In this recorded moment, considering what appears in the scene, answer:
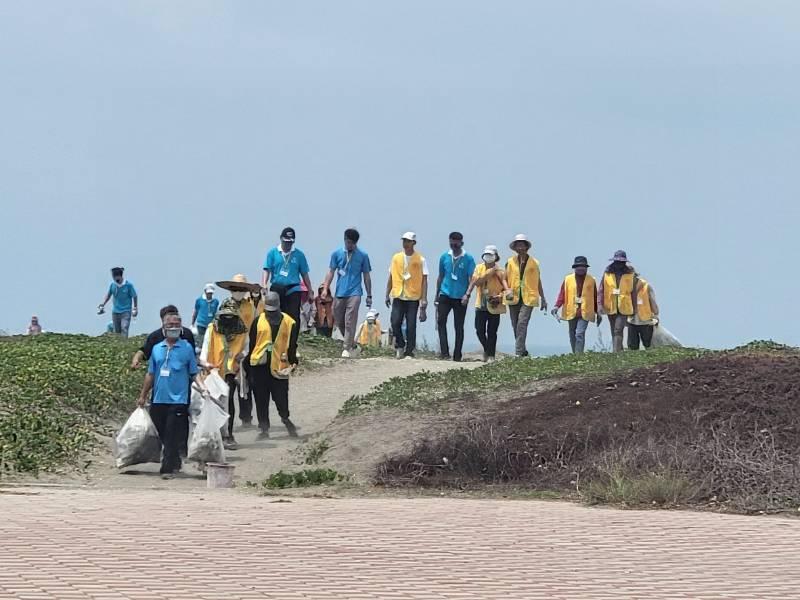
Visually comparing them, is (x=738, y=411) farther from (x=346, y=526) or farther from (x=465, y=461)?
(x=346, y=526)

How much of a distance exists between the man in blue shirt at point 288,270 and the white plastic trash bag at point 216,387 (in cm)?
457

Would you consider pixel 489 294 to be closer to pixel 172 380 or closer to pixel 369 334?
pixel 172 380

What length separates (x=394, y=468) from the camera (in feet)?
50.1

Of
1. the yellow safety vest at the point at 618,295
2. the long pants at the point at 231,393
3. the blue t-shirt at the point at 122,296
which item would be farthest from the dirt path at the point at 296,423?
the blue t-shirt at the point at 122,296

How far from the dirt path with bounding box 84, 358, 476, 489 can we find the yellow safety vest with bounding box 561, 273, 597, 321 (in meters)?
2.36

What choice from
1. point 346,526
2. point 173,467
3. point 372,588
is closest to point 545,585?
point 372,588

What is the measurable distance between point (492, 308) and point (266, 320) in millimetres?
7221

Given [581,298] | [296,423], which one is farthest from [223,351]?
[581,298]

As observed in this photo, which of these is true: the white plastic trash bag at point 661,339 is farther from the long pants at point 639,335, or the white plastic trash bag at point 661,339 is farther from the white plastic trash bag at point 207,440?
the white plastic trash bag at point 207,440

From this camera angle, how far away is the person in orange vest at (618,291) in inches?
977

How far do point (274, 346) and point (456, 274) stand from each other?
7.00 metres

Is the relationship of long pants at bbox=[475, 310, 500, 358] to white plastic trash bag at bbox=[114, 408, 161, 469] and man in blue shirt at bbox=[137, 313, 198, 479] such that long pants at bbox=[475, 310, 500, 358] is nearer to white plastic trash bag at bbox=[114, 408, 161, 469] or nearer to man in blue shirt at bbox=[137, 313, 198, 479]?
man in blue shirt at bbox=[137, 313, 198, 479]

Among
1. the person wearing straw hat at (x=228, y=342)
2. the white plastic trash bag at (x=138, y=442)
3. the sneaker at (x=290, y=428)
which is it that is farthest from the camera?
A: the sneaker at (x=290, y=428)

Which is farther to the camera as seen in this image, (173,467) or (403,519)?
(173,467)
